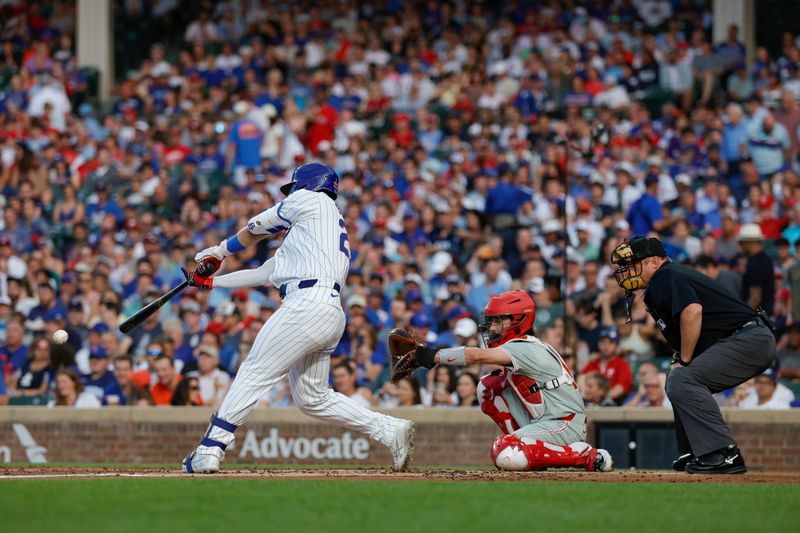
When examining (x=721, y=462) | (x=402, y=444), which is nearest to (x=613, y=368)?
(x=721, y=462)

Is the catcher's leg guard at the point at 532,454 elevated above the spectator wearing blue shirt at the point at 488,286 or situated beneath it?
situated beneath

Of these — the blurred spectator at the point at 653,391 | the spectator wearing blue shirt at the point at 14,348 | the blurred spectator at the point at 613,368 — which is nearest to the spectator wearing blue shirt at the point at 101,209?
the spectator wearing blue shirt at the point at 14,348

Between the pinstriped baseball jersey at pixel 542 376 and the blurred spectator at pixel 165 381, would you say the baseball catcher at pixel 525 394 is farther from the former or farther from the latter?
the blurred spectator at pixel 165 381

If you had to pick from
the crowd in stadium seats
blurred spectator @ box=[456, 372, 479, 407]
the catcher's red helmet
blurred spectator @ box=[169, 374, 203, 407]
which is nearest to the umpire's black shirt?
the catcher's red helmet

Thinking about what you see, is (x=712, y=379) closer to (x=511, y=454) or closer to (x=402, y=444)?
(x=511, y=454)

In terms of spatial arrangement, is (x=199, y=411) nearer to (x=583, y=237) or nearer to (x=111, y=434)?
(x=111, y=434)

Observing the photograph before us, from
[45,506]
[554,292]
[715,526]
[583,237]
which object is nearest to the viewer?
[715,526]

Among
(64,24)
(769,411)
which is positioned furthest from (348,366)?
(64,24)
